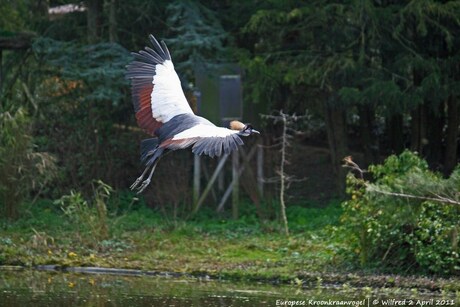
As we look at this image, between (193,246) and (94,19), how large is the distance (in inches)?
225

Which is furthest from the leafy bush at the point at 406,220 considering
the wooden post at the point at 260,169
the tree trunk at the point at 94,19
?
the tree trunk at the point at 94,19

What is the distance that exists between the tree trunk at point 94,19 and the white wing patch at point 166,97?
7817mm

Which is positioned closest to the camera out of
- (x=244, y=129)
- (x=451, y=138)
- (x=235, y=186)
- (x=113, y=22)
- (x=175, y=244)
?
(x=244, y=129)

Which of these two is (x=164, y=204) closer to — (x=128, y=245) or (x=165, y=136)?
(x=128, y=245)

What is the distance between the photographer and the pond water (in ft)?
35.4

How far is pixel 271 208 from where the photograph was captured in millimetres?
17281

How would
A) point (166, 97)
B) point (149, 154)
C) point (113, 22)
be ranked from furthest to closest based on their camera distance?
A: point (113, 22), point (166, 97), point (149, 154)

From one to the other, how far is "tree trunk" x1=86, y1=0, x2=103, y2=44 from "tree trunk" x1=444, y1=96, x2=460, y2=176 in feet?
20.8

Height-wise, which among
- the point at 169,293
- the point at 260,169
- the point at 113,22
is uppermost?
the point at 113,22

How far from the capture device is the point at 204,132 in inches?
372

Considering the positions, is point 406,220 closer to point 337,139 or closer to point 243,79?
point 243,79

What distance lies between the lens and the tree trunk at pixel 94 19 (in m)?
18.3

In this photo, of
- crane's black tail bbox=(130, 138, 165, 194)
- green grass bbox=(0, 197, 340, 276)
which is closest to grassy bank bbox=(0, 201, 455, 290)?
green grass bbox=(0, 197, 340, 276)

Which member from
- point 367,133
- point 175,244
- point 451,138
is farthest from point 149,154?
point 367,133
